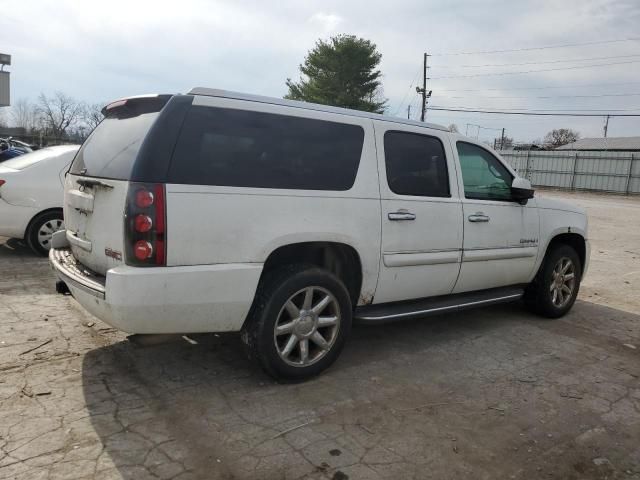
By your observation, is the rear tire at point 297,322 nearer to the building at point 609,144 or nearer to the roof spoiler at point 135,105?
the roof spoiler at point 135,105

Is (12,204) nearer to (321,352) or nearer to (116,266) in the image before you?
(116,266)

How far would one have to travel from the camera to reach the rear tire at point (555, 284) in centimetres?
548

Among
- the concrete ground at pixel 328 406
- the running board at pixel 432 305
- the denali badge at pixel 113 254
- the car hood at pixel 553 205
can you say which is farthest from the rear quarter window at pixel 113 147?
the car hood at pixel 553 205

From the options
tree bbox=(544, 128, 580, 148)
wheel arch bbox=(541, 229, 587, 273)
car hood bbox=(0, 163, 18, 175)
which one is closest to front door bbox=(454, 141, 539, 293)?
wheel arch bbox=(541, 229, 587, 273)

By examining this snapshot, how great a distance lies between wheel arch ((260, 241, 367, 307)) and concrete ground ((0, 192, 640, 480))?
66cm

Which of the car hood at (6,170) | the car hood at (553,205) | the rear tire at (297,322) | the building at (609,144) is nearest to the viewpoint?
the rear tire at (297,322)

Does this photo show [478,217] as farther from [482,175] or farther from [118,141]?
[118,141]

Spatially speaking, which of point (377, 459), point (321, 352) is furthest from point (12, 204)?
point (377, 459)

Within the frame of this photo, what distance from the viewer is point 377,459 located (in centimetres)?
280

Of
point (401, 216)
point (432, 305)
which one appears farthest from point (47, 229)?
point (432, 305)

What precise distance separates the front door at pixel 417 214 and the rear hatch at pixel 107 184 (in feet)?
5.72

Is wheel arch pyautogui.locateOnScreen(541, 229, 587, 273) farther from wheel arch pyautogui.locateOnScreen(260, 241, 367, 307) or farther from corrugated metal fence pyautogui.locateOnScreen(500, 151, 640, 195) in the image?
corrugated metal fence pyautogui.locateOnScreen(500, 151, 640, 195)

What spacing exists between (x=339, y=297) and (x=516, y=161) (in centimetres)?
4123

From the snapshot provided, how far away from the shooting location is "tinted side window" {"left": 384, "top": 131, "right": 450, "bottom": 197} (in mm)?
4098
